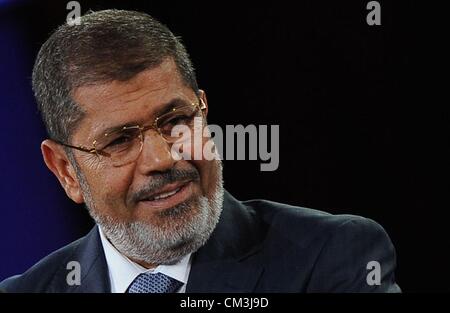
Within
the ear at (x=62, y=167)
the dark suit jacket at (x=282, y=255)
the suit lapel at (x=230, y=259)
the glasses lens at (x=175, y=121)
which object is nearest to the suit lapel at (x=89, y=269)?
the dark suit jacket at (x=282, y=255)

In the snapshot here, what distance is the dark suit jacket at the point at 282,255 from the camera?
1.94 m

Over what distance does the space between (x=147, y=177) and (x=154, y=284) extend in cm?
31

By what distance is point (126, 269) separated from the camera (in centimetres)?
206

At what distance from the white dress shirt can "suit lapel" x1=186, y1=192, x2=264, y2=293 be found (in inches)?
1.3

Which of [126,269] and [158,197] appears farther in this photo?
[126,269]

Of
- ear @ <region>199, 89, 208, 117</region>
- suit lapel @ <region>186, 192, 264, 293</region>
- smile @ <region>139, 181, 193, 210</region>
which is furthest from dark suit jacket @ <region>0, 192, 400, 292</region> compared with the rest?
ear @ <region>199, 89, 208, 117</region>

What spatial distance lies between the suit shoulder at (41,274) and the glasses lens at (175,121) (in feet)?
1.49

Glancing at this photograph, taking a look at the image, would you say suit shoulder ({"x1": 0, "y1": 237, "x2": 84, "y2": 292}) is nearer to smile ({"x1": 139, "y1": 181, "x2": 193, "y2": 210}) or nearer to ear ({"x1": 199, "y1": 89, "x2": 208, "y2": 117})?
smile ({"x1": 139, "y1": 181, "x2": 193, "y2": 210})

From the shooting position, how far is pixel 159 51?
77.7 inches

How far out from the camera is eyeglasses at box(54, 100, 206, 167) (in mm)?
1933

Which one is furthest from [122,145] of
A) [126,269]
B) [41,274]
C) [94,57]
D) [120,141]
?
[41,274]

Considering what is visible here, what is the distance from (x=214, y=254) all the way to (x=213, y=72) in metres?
0.50

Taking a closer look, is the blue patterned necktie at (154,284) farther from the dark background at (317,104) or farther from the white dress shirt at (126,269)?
the dark background at (317,104)

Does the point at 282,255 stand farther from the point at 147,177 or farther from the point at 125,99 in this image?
the point at 125,99
